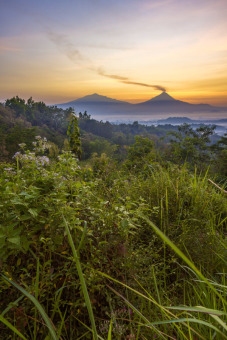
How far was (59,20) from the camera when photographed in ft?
34.9

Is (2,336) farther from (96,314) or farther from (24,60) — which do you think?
(24,60)

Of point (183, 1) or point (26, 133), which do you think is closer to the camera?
point (183, 1)

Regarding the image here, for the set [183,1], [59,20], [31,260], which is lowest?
[31,260]

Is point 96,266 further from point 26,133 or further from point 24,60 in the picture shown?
point 26,133

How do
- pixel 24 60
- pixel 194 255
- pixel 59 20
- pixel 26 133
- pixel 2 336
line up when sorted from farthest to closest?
pixel 26 133 → pixel 24 60 → pixel 59 20 → pixel 194 255 → pixel 2 336

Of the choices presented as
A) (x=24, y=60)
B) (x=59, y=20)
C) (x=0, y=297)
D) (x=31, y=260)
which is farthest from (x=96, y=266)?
(x=24, y=60)

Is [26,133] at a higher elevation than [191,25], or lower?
lower

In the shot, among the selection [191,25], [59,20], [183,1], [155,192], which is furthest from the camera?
[59,20]

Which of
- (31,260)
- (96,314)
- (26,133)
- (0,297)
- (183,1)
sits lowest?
(96,314)

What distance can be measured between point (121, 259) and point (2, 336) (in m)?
0.81

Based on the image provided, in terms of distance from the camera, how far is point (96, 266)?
4.50 ft

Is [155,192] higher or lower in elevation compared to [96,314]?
higher

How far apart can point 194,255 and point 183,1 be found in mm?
6740

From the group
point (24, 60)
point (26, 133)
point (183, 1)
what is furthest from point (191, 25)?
point (26, 133)
